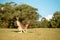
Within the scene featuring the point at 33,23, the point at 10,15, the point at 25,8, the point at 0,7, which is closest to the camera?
the point at 10,15

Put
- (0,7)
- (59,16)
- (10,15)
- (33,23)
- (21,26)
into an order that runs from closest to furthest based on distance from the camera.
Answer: (59,16) < (21,26) < (10,15) < (0,7) < (33,23)

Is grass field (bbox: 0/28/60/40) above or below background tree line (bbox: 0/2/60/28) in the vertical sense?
below

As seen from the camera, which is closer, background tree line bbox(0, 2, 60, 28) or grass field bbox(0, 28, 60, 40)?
grass field bbox(0, 28, 60, 40)

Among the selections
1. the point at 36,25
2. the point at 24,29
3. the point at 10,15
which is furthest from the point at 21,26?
the point at 36,25

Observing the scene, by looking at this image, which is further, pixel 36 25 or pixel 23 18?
pixel 36 25

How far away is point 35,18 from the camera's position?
9.88 meters

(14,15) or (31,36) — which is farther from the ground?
(14,15)

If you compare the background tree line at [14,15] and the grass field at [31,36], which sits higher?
the background tree line at [14,15]

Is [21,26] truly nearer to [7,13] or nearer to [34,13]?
[7,13]

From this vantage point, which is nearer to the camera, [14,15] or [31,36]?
[31,36]

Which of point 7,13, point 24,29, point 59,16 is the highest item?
point 7,13

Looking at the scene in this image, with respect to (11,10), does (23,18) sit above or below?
below

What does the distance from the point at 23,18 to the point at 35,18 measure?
2750mm

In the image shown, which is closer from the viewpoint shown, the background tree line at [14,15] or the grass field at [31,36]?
the grass field at [31,36]
